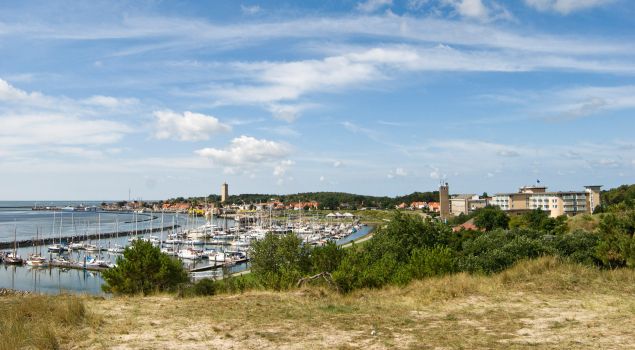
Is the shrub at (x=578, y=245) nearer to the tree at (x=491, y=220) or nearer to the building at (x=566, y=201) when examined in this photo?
the tree at (x=491, y=220)

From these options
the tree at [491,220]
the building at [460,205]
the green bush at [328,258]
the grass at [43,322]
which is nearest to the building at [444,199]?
the building at [460,205]

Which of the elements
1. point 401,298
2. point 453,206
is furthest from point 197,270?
point 453,206

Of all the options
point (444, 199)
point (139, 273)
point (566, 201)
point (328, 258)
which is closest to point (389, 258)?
point (328, 258)

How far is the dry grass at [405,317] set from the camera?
9.08m

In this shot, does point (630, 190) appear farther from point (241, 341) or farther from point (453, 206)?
point (241, 341)

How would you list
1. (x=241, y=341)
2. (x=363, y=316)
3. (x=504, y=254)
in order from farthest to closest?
1. (x=504, y=254)
2. (x=363, y=316)
3. (x=241, y=341)

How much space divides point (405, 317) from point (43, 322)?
7.87 metres

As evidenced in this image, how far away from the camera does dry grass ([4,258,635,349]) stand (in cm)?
908

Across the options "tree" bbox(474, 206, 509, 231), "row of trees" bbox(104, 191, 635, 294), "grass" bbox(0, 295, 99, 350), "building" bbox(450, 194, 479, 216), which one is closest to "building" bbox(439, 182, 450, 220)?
"building" bbox(450, 194, 479, 216)

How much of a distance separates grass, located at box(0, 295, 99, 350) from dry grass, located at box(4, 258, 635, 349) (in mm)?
342

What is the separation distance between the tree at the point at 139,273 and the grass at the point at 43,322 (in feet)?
39.0

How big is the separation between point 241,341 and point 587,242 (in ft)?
98.8

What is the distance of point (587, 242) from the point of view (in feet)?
107

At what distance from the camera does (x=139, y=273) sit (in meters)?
26.1
